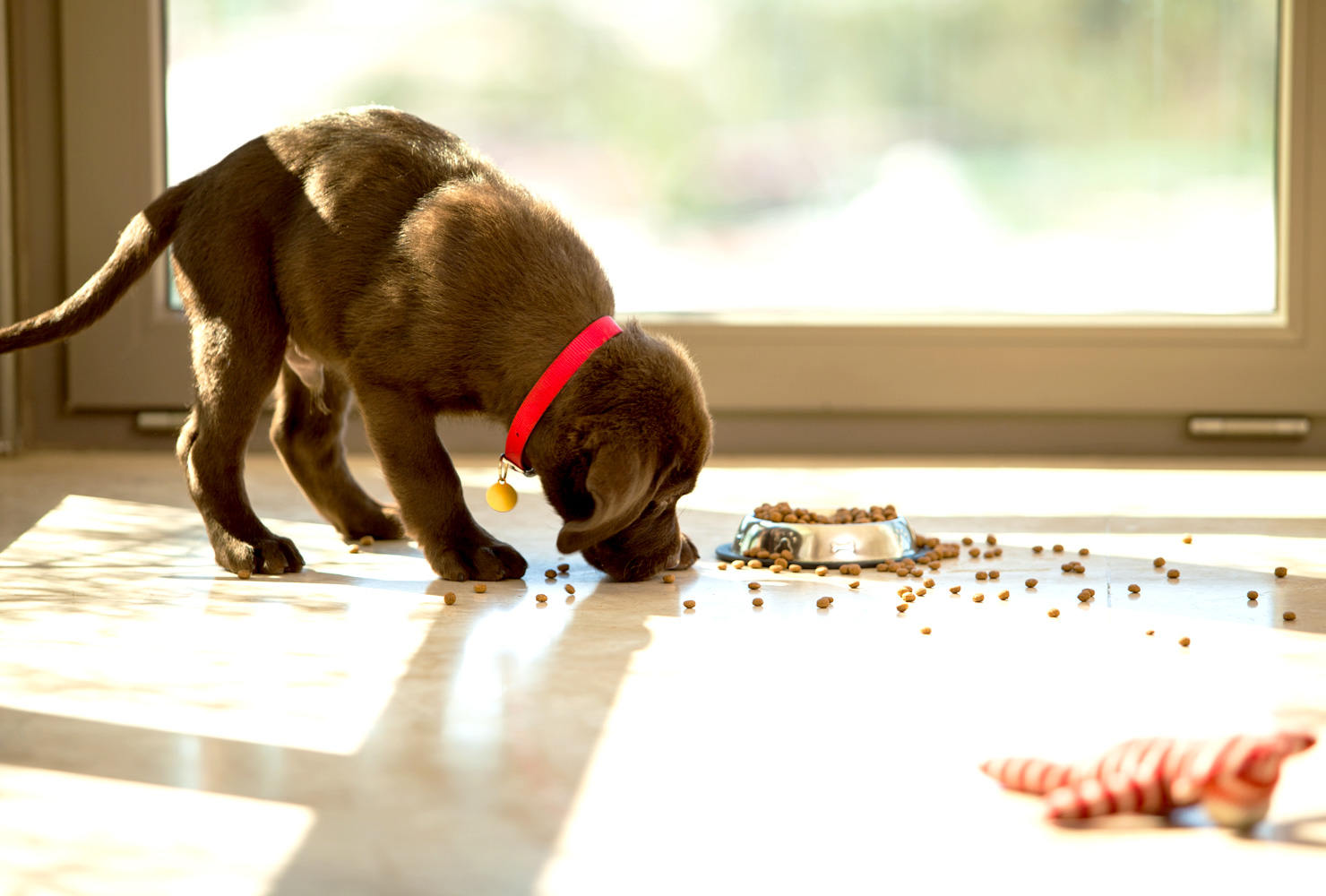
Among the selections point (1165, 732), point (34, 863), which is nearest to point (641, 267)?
point (1165, 732)

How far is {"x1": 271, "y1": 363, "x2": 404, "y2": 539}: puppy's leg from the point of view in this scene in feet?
9.61

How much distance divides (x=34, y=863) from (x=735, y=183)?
364 cm

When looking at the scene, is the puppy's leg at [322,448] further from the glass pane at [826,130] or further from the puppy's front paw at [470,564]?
the glass pane at [826,130]

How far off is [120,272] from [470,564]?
89 cm

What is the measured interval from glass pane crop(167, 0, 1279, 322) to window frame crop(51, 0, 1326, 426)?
112 millimetres

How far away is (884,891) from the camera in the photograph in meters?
1.16

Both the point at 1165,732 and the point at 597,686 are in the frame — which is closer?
the point at 1165,732

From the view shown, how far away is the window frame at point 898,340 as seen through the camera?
14.1 ft

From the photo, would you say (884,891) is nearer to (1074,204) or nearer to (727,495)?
(727,495)

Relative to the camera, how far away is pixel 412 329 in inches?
95.3

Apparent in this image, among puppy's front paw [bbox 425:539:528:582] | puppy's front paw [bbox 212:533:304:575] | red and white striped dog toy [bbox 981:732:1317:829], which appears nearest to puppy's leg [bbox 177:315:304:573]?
puppy's front paw [bbox 212:533:304:575]

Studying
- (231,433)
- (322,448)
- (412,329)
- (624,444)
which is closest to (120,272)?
(231,433)

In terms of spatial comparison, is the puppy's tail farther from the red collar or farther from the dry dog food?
the dry dog food

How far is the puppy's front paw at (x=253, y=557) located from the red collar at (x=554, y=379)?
1.69ft
